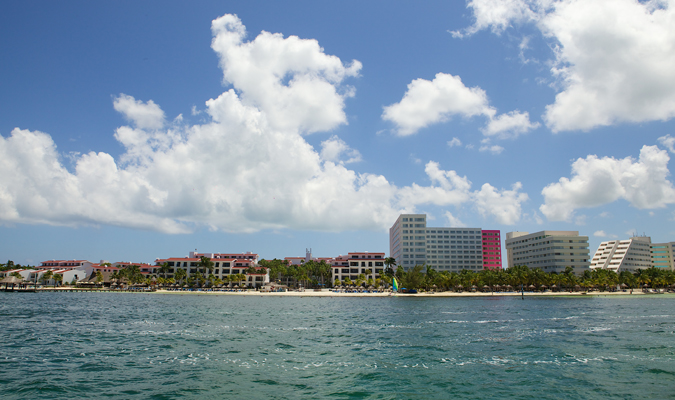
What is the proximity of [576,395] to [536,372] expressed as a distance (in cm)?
544

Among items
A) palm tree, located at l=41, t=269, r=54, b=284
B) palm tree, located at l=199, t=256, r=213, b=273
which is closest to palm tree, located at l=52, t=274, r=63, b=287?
palm tree, located at l=41, t=269, r=54, b=284

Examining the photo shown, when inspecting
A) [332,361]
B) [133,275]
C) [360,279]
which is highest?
[332,361]

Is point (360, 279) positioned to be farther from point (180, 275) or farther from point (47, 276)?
point (47, 276)

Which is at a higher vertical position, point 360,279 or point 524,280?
point 524,280

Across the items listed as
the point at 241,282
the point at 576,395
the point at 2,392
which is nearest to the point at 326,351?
the point at 576,395

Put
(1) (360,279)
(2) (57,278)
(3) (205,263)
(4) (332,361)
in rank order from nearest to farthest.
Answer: (4) (332,361), (1) (360,279), (2) (57,278), (3) (205,263)

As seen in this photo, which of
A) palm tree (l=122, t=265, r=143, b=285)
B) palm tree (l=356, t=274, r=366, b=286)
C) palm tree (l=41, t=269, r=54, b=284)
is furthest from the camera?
palm tree (l=41, t=269, r=54, b=284)

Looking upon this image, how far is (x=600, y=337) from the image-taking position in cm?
4503

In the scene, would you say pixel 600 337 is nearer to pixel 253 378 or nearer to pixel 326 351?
pixel 326 351

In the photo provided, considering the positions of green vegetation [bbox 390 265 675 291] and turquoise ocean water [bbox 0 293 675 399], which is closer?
turquoise ocean water [bbox 0 293 675 399]

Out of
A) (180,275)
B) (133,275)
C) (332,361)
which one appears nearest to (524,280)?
(180,275)

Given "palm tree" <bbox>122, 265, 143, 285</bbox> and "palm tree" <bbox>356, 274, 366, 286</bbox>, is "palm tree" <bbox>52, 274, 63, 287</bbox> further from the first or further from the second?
"palm tree" <bbox>356, 274, 366, 286</bbox>

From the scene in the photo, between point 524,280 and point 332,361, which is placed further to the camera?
point 524,280

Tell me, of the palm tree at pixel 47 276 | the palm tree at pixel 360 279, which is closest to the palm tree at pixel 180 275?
the palm tree at pixel 47 276
